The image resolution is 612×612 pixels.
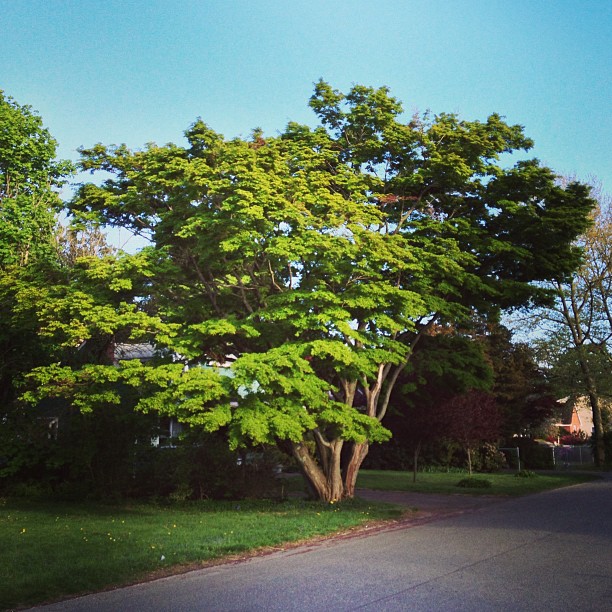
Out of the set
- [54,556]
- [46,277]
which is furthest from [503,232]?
[54,556]

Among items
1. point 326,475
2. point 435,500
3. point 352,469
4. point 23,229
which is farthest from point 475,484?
point 23,229

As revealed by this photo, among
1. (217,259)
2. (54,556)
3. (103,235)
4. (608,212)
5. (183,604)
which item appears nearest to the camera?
(183,604)

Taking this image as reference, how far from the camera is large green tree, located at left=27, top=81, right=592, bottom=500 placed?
43.3 feet

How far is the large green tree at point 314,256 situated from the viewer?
13.2m

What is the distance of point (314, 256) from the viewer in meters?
13.8

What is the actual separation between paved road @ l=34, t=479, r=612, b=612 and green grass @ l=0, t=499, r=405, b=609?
0.60 meters

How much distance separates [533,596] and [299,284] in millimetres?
9497

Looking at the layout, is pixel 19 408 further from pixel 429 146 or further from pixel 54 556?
pixel 429 146

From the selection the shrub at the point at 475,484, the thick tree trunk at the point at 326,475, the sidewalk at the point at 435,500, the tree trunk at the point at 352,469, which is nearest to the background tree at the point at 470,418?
the shrub at the point at 475,484

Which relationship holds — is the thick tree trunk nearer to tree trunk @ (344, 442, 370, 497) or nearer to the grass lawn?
tree trunk @ (344, 442, 370, 497)

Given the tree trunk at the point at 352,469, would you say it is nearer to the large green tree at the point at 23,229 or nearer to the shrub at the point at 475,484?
the shrub at the point at 475,484

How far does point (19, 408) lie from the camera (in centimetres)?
1916

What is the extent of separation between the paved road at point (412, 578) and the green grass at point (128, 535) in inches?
23.5

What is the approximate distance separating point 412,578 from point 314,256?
7.53 m
